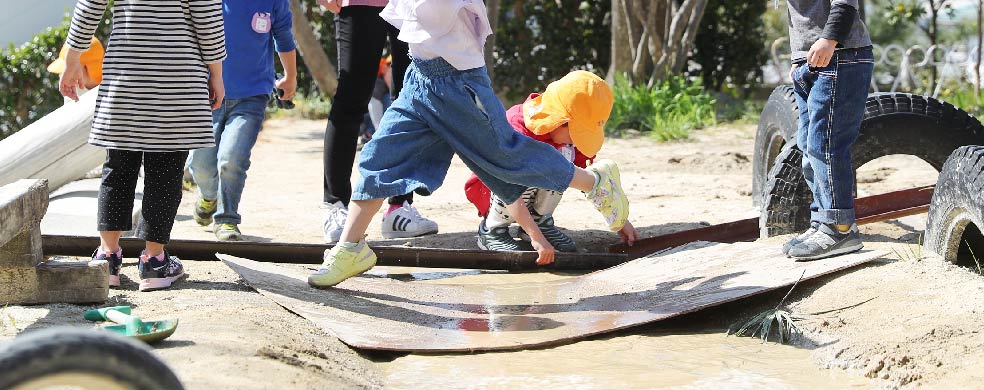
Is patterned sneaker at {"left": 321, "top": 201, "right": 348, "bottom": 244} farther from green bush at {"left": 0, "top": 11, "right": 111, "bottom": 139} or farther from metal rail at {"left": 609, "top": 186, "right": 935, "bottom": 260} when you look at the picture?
green bush at {"left": 0, "top": 11, "right": 111, "bottom": 139}

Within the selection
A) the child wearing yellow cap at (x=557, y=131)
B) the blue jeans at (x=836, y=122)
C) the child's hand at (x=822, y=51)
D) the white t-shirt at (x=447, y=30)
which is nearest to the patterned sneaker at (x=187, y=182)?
the child wearing yellow cap at (x=557, y=131)

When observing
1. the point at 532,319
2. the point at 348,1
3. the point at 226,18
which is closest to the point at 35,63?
the point at 226,18

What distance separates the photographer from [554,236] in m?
5.23

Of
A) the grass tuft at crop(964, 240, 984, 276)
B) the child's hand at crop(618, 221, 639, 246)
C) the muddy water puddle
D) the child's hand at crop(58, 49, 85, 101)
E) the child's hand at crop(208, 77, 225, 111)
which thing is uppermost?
the child's hand at crop(58, 49, 85, 101)

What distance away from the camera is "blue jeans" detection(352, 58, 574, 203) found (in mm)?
4008

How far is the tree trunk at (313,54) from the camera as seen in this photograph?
37.5ft

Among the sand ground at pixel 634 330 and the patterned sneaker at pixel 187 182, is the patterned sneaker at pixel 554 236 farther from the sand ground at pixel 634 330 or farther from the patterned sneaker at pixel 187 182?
the patterned sneaker at pixel 187 182

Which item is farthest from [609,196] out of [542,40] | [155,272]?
[542,40]

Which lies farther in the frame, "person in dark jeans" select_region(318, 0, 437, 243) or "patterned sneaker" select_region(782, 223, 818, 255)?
"person in dark jeans" select_region(318, 0, 437, 243)

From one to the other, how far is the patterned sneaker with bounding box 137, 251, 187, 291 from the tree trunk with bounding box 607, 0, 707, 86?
803 centimetres

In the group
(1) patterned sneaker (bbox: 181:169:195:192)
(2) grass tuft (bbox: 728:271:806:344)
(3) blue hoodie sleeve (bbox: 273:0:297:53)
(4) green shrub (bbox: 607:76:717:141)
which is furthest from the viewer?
(4) green shrub (bbox: 607:76:717:141)

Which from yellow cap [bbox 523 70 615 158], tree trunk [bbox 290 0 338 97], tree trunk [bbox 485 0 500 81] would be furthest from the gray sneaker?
tree trunk [bbox 290 0 338 97]

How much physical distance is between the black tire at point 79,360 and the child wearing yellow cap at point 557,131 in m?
2.54

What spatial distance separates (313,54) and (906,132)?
7749 millimetres
